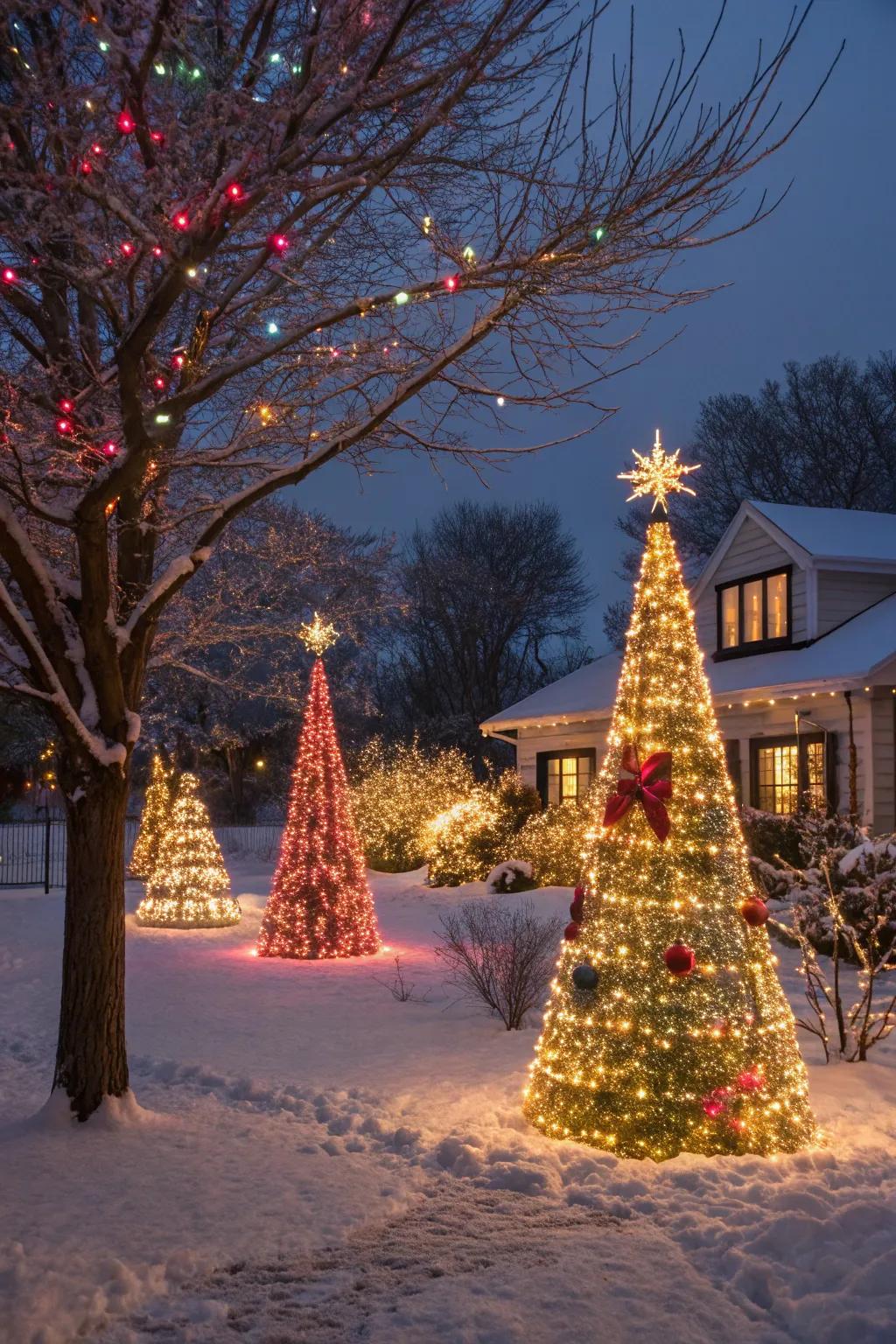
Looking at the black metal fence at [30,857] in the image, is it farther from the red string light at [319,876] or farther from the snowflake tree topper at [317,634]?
the snowflake tree topper at [317,634]

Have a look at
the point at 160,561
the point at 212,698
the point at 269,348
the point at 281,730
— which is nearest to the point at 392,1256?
the point at 269,348

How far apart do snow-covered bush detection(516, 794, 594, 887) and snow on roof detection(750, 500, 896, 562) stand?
567 centimetres

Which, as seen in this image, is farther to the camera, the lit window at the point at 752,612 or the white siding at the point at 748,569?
the lit window at the point at 752,612

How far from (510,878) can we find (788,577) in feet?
23.2

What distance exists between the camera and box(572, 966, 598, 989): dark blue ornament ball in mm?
6012

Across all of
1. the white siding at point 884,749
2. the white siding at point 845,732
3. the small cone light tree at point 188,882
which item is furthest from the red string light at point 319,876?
the white siding at point 884,749

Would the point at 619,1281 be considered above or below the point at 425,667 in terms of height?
below

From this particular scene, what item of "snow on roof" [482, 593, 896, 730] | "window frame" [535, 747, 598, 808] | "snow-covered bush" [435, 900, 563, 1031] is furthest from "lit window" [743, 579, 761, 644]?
"snow-covered bush" [435, 900, 563, 1031]

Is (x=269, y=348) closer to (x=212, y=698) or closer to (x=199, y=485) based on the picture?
(x=199, y=485)

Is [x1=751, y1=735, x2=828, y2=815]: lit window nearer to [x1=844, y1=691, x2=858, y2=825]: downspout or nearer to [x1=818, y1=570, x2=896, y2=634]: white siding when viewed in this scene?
[x1=844, y1=691, x2=858, y2=825]: downspout

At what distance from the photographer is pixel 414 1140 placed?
20.6ft

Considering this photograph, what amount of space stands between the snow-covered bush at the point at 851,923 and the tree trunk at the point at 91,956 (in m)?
4.58

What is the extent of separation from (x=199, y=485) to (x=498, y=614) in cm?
3046

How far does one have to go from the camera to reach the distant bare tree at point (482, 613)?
40344mm
